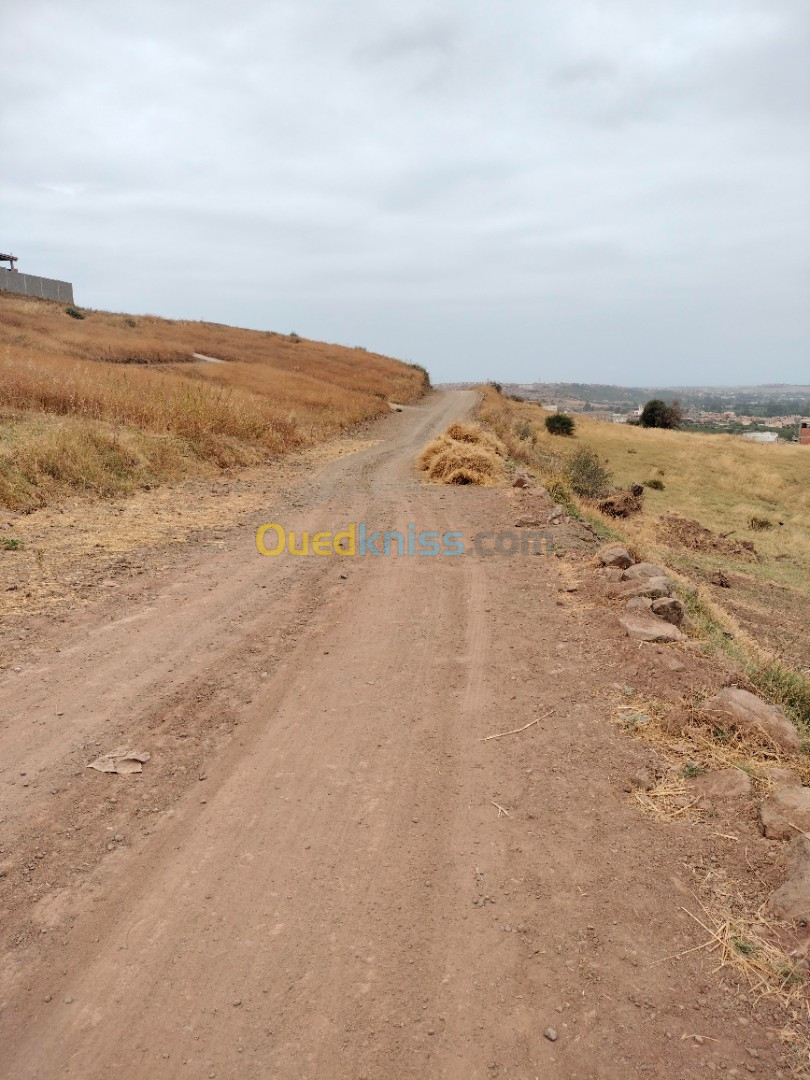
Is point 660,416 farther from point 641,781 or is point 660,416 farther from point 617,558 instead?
point 641,781

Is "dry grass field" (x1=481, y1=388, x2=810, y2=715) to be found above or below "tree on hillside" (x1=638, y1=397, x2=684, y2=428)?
below

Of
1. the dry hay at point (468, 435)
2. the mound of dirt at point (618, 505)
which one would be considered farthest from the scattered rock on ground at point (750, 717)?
the dry hay at point (468, 435)

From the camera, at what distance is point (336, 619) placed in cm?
583

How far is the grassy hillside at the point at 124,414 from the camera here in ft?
32.7

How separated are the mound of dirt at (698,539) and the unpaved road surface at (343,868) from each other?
12193mm

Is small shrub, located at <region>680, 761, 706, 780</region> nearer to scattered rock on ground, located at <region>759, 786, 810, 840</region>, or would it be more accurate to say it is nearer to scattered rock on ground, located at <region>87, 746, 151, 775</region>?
scattered rock on ground, located at <region>759, 786, 810, 840</region>

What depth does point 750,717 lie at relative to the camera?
12.7 feet

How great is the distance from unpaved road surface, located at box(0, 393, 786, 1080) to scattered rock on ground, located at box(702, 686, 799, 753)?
1.42ft

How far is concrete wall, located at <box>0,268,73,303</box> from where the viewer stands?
44094 millimetres

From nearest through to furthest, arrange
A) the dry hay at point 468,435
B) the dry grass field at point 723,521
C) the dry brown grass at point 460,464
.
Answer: the dry grass field at point 723,521 < the dry brown grass at point 460,464 < the dry hay at point 468,435

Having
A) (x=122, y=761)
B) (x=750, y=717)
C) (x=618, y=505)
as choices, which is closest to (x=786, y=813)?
(x=750, y=717)

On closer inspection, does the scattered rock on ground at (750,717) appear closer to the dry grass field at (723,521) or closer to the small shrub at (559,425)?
the dry grass field at (723,521)

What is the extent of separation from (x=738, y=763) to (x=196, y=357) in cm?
3889

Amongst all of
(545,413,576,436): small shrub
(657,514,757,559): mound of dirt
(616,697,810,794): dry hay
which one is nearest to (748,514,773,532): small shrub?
(657,514,757,559): mound of dirt
